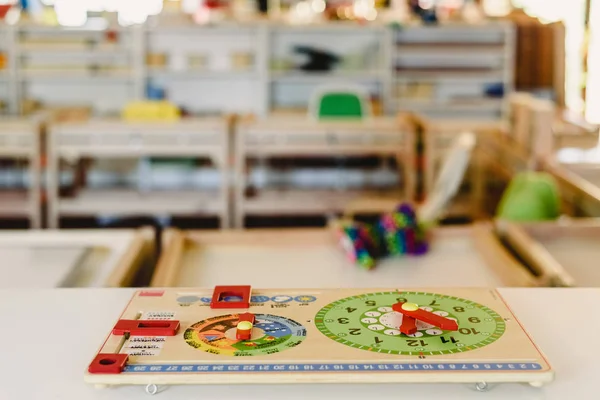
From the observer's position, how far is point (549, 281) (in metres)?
1.55

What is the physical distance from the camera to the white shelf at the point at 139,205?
3957mm

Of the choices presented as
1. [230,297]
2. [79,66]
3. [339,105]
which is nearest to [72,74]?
[79,66]

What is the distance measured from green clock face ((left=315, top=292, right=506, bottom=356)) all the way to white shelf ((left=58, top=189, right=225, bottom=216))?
9.36ft

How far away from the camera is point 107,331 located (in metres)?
1.08

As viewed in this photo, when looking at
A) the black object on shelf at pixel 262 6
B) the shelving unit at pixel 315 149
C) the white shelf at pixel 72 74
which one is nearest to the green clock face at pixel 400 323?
the shelving unit at pixel 315 149

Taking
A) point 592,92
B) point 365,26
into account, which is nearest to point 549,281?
point 365,26

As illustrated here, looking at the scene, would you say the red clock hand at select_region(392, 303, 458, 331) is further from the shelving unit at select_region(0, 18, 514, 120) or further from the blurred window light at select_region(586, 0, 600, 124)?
the blurred window light at select_region(586, 0, 600, 124)

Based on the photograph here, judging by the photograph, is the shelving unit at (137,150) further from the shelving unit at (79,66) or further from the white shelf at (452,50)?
the white shelf at (452,50)

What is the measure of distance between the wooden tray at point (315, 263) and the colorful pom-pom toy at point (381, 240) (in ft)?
0.08

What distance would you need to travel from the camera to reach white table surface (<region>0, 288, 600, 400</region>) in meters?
0.90

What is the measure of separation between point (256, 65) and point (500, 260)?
16.4 feet

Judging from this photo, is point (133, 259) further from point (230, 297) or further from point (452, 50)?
point (452, 50)

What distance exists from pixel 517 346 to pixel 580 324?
7.9 inches

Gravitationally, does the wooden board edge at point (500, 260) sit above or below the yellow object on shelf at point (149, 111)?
below
